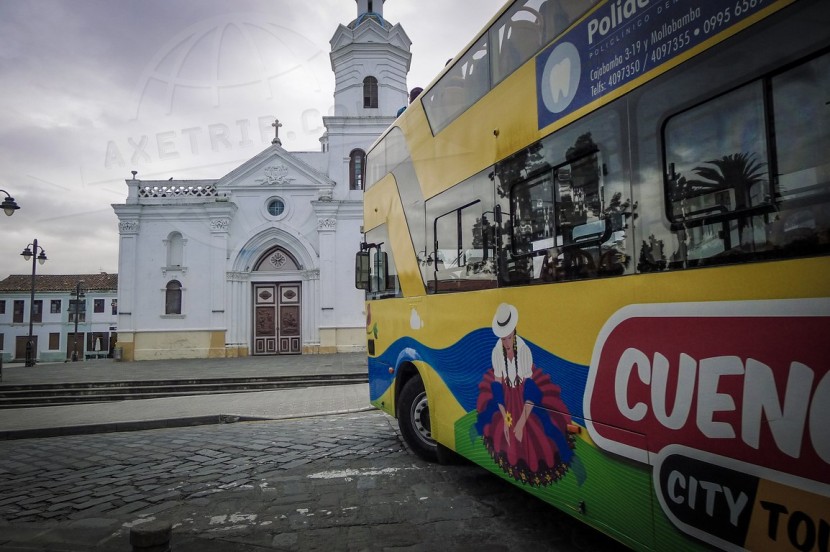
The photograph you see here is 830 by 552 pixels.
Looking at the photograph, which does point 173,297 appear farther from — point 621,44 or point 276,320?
point 621,44

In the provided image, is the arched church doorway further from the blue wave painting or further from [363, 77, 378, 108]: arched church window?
the blue wave painting

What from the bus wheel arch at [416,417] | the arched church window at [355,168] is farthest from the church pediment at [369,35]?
the bus wheel arch at [416,417]

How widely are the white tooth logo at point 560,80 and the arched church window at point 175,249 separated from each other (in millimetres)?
23344

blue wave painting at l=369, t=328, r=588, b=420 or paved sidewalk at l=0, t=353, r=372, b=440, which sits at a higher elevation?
blue wave painting at l=369, t=328, r=588, b=420

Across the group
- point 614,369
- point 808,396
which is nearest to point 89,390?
point 614,369

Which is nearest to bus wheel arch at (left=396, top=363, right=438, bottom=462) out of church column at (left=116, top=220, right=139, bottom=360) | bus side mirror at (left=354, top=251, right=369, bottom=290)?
bus side mirror at (left=354, top=251, right=369, bottom=290)

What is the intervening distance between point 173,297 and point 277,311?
15.0 feet

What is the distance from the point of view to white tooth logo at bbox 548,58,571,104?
3.24m

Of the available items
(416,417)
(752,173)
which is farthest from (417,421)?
(752,173)

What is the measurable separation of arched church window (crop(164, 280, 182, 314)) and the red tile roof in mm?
33701

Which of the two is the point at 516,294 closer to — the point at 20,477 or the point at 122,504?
the point at 122,504

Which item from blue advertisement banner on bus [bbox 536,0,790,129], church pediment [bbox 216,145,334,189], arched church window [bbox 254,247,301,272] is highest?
church pediment [bbox 216,145,334,189]

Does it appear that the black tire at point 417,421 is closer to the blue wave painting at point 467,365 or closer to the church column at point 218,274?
the blue wave painting at point 467,365

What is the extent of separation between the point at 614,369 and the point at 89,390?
1537 centimetres
